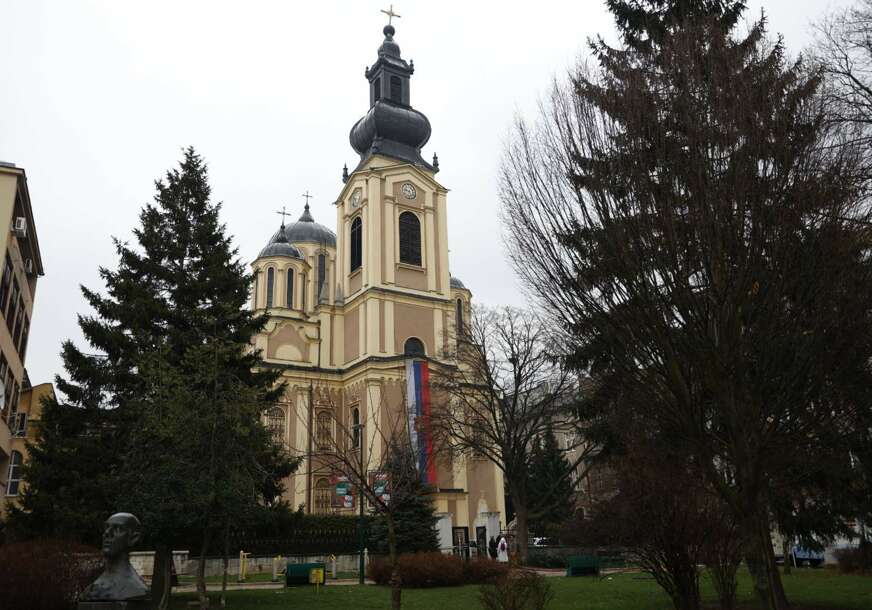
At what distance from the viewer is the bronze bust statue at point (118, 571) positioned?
754 centimetres

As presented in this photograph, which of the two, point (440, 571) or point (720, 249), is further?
point (440, 571)

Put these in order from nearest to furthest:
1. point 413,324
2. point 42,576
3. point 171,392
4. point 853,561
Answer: point 42,576, point 171,392, point 853,561, point 413,324

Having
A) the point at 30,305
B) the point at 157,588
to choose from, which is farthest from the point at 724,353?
the point at 30,305

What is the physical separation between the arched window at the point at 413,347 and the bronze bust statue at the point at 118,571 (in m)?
33.3

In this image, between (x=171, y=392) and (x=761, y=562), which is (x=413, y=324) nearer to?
(x=171, y=392)

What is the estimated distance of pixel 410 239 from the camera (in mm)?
44281

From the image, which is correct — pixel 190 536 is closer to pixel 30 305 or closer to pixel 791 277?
pixel 791 277

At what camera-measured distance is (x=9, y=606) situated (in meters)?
11.2

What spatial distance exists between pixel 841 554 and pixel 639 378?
15905 millimetres

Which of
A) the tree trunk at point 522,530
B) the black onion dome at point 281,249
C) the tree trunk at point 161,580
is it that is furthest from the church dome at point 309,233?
the tree trunk at point 161,580

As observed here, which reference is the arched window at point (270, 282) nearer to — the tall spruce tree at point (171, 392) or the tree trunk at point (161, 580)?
the tall spruce tree at point (171, 392)

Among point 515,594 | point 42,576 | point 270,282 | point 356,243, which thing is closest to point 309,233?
point 270,282

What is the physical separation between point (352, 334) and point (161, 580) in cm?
2773

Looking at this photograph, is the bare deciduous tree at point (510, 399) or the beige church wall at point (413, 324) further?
the beige church wall at point (413, 324)
